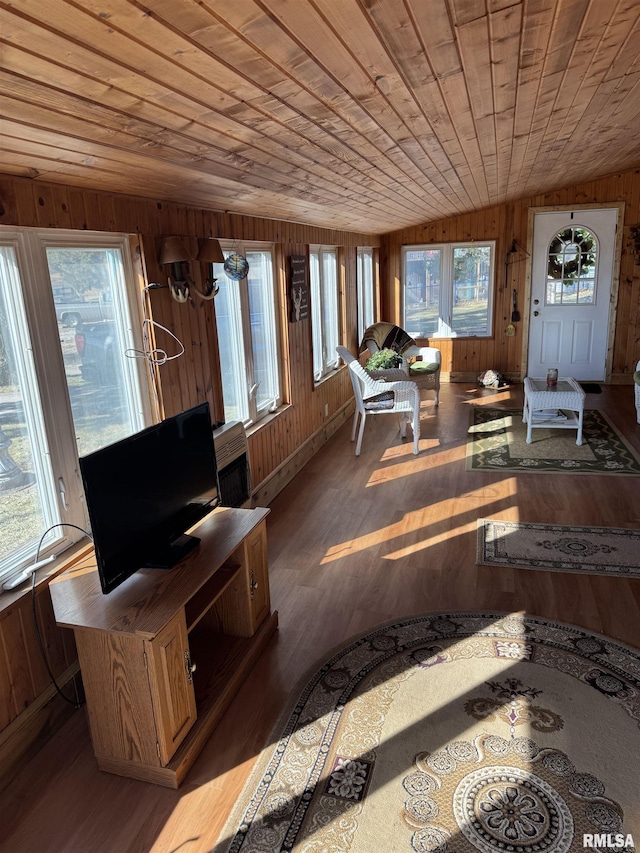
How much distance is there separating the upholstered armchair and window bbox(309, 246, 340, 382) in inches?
24.7

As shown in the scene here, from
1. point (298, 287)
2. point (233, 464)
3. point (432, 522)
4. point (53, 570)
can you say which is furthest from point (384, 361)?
point (53, 570)

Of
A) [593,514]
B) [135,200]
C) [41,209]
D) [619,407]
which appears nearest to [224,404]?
[135,200]

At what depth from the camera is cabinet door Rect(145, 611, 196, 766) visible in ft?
6.80

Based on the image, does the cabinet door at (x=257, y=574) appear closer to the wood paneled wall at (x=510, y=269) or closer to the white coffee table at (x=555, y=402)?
the white coffee table at (x=555, y=402)

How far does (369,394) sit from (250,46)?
174 inches

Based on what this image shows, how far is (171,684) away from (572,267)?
7578mm

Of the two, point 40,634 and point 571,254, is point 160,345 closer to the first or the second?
point 40,634

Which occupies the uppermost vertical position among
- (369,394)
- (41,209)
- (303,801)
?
(41,209)

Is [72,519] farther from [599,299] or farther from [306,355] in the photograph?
[599,299]

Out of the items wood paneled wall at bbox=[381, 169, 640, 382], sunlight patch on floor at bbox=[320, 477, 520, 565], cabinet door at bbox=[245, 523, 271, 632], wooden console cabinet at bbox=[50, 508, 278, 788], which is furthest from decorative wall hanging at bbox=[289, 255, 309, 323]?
wood paneled wall at bbox=[381, 169, 640, 382]

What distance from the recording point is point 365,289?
319 inches

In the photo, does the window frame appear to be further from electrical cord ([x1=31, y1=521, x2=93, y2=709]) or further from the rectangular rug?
electrical cord ([x1=31, y1=521, x2=93, y2=709])

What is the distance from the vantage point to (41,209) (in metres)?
2.20

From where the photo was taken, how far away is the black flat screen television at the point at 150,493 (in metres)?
2.11
